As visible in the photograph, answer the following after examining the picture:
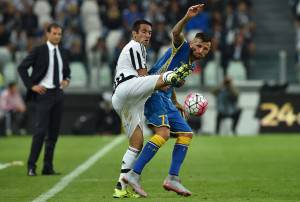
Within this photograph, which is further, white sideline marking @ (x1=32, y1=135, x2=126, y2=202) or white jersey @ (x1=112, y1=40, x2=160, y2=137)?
white sideline marking @ (x1=32, y1=135, x2=126, y2=202)

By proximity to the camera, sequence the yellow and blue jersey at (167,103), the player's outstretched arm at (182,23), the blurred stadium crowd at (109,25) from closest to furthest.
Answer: the player's outstretched arm at (182,23)
the yellow and blue jersey at (167,103)
the blurred stadium crowd at (109,25)

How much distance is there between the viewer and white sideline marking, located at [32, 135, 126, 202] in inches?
444

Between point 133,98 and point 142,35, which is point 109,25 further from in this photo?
point 133,98

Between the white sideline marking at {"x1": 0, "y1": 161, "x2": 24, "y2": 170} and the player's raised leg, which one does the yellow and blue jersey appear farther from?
the white sideline marking at {"x1": 0, "y1": 161, "x2": 24, "y2": 170}

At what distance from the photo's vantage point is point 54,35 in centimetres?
1440

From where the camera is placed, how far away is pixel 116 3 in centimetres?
2938

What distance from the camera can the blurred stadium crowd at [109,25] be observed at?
2688 cm

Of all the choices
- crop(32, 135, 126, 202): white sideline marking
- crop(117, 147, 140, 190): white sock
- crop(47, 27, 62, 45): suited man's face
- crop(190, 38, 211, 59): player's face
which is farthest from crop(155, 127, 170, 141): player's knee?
crop(47, 27, 62, 45): suited man's face

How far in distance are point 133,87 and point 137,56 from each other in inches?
14.6

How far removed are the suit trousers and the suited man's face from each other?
2.41 feet

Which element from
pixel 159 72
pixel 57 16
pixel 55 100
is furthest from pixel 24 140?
pixel 159 72

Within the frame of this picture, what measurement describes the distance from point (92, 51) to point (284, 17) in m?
6.65

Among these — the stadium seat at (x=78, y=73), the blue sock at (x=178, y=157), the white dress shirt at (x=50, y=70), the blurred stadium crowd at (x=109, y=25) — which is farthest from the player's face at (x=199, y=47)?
the stadium seat at (x=78, y=73)

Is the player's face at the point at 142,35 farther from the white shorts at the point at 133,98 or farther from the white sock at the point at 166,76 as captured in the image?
the white sock at the point at 166,76
